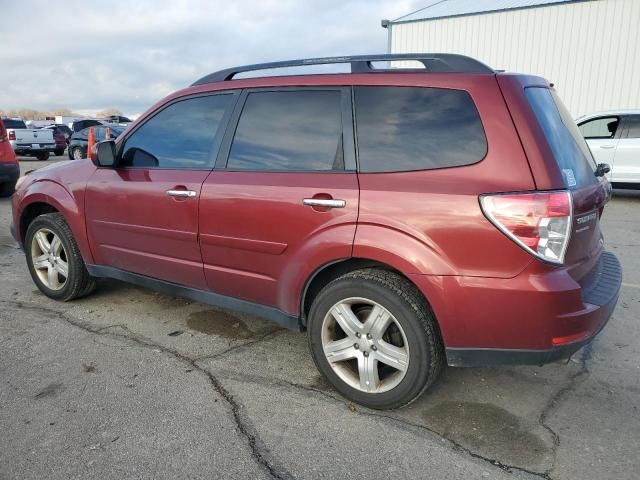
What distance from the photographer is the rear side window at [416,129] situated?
2545 millimetres

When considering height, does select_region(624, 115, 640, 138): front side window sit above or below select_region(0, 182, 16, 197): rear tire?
above

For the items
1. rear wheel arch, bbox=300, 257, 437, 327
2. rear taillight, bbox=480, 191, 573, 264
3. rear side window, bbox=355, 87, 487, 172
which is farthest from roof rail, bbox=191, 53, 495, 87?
rear wheel arch, bbox=300, 257, 437, 327

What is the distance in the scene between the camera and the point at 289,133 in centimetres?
313

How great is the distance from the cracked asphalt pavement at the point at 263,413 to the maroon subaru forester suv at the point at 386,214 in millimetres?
331

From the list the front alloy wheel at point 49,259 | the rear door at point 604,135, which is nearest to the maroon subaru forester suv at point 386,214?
the front alloy wheel at point 49,259

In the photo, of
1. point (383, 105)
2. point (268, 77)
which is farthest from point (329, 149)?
point (268, 77)

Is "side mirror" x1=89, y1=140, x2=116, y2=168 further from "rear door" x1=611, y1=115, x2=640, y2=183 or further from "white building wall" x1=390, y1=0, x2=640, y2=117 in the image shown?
"white building wall" x1=390, y1=0, x2=640, y2=117

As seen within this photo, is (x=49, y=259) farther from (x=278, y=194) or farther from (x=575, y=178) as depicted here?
(x=575, y=178)

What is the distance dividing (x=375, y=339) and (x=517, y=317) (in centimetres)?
73

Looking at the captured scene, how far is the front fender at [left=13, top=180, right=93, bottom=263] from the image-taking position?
416cm

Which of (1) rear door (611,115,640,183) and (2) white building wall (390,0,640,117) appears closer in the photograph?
(1) rear door (611,115,640,183)

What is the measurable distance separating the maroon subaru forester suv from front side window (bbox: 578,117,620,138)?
892 centimetres

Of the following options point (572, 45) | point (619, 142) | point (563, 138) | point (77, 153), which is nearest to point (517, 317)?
point (563, 138)

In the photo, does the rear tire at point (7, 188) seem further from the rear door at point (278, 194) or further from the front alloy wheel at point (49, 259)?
the rear door at point (278, 194)
